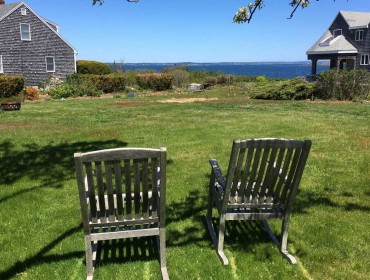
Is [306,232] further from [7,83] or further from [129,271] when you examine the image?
[7,83]

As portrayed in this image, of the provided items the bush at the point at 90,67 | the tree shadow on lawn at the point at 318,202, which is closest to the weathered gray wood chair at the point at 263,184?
the tree shadow on lawn at the point at 318,202

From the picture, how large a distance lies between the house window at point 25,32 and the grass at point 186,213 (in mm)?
24184

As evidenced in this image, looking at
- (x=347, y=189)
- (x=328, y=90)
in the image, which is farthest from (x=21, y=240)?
(x=328, y=90)

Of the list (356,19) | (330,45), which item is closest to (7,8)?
(330,45)

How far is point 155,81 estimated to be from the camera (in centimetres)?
3231

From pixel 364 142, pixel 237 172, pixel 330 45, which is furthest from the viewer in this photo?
pixel 330 45

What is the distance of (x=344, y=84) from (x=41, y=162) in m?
19.3

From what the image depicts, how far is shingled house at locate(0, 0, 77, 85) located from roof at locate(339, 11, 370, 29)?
103 ft

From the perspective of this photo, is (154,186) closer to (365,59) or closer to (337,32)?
(365,59)

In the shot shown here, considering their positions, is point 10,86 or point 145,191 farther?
point 10,86

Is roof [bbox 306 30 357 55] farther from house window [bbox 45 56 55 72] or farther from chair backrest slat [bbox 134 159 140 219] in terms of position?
chair backrest slat [bbox 134 159 140 219]

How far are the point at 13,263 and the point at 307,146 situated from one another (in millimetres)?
3658

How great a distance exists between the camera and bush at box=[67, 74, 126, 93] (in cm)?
2884

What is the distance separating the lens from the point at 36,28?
33.2 meters
